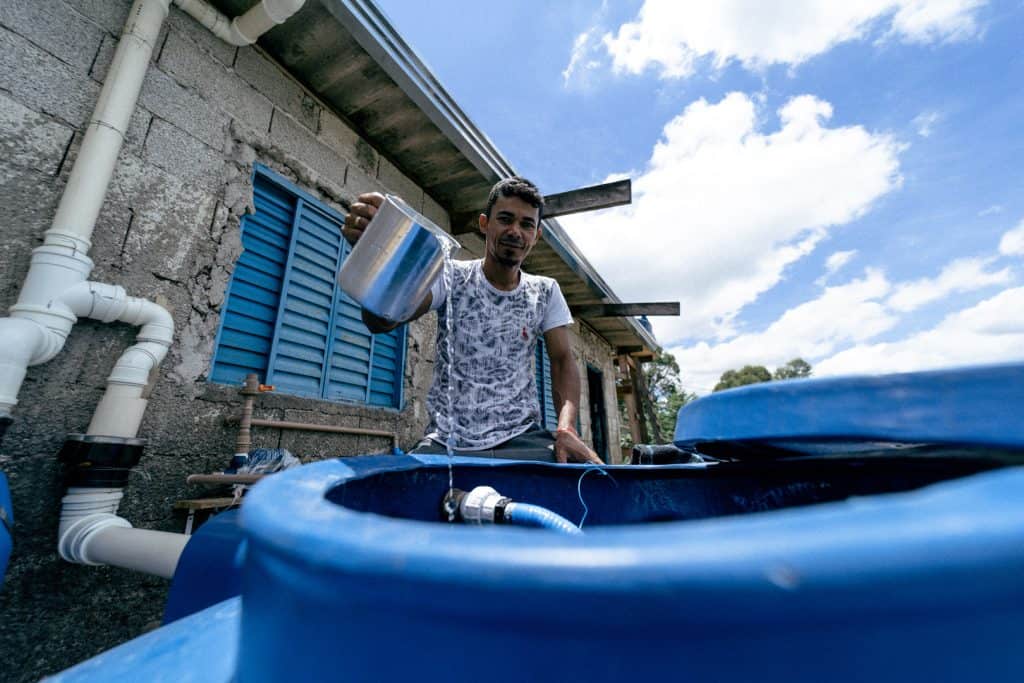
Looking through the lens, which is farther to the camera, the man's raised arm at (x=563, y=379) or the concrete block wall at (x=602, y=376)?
the concrete block wall at (x=602, y=376)

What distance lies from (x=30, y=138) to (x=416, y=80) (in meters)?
2.06

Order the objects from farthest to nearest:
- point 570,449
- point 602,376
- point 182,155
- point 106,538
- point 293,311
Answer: point 602,376
point 293,311
point 182,155
point 106,538
point 570,449

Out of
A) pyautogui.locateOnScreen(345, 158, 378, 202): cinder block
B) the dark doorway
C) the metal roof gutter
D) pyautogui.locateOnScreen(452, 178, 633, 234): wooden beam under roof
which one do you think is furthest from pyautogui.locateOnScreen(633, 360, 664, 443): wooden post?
pyautogui.locateOnScreen(345, 158, 378, 202): cinder block

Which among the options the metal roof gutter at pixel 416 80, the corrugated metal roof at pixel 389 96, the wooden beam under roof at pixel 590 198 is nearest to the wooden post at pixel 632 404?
the corrugated metal roof at pixel 389 96

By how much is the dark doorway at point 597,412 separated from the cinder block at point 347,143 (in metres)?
5.45

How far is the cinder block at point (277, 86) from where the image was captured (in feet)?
8.95

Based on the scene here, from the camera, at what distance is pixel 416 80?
2.97m

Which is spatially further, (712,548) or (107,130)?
(107,130)

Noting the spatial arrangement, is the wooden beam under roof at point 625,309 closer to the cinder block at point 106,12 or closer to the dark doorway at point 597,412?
the dark doorway at point 597,412

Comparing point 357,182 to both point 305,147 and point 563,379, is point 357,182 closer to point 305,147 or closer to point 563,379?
point 305,147

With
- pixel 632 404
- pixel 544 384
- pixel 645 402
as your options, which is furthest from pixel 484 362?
pixel 632 404

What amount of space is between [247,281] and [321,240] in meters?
0.66

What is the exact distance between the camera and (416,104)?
311 cm

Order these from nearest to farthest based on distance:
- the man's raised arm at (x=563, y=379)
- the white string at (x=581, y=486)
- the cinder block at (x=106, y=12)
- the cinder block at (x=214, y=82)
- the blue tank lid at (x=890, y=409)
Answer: the blue tank lid at (x=890, y=409), the white string at (x=581, y=486), the man's raised arm at (x=563, y=379), the cinder block at (x=106, y=12), the cinder block at (x=214, y=82)
